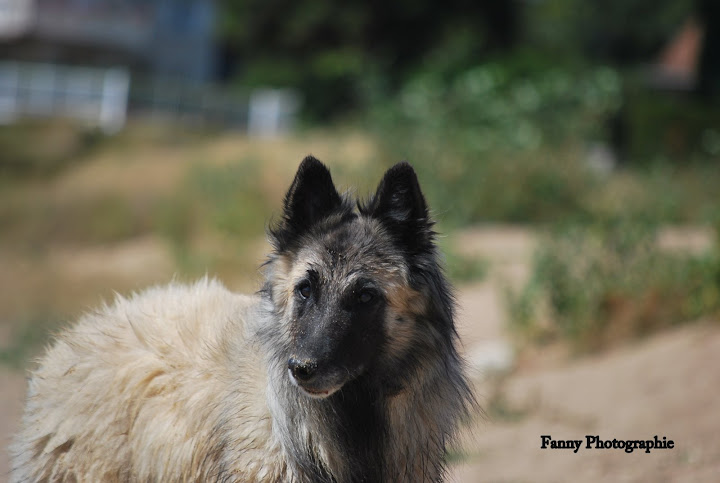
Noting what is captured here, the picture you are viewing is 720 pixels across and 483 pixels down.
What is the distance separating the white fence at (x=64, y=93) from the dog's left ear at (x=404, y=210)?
942 inches

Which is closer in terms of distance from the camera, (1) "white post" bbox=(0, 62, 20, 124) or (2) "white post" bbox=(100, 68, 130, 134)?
(2) "white post" bbox=(100, 68, 130, 134)

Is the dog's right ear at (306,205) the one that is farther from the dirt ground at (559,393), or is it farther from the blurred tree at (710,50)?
the blurred tree at (710,50)

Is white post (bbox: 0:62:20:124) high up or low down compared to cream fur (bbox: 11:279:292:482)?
up

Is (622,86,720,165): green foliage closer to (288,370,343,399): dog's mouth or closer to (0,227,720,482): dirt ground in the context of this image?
(0,227,720,482): dirt ground

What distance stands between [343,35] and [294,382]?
3020 centimetres

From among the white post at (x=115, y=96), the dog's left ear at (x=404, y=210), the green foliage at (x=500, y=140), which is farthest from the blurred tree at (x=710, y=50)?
the dog's left ear at (x=404, y=210)

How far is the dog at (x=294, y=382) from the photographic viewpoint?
12.3 feet

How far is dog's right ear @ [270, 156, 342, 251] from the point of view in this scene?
401cm

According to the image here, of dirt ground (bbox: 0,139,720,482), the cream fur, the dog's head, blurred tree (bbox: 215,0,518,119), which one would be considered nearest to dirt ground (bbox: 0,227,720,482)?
dirt ground (bbox: 0,139,720,482)

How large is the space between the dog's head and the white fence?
78.0ft

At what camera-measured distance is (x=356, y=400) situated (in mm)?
3898

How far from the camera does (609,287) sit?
9.06 metres

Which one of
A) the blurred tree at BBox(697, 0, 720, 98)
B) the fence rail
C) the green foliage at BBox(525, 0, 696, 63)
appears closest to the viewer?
the blurred tree at BBox(697, 0, 720, 98)

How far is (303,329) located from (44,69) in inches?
1090
